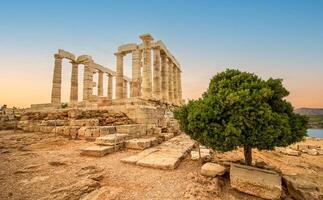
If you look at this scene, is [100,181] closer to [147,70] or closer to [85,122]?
[85,122]

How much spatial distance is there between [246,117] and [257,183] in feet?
4.16

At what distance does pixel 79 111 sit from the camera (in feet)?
31.3

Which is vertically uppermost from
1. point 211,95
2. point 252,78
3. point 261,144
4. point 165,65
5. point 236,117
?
point 165,65

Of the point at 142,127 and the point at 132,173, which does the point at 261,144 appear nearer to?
the point at 132,173

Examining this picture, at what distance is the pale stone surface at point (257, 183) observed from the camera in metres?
2.93

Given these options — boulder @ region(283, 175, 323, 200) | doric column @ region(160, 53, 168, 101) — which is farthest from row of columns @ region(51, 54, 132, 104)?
boulder @ region(283, 175, 323, 200)

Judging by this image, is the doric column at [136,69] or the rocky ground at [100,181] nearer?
the rocky ground at [100,181]

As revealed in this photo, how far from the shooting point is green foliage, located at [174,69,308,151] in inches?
134

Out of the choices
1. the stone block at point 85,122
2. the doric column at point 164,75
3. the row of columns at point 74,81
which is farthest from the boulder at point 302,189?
the row of columns at point 74,81

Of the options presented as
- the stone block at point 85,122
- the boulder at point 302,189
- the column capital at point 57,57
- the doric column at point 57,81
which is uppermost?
the column capital at point 57,57

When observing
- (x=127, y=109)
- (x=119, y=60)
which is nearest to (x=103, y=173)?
(x=127, y=109)

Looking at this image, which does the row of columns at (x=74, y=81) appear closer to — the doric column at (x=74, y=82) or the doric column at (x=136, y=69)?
the doric column at (x=74, y=82)

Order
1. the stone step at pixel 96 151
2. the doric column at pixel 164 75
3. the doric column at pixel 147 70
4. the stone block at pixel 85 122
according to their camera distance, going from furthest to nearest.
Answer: the doric column at pixel 164 75
the doric column at pixel 147 70
the stone block at pixel 85 122
the stone step at pixel 96 151

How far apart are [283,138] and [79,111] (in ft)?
31.6
